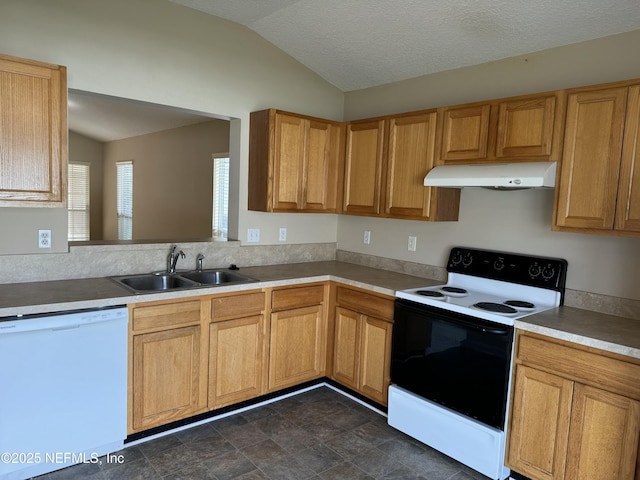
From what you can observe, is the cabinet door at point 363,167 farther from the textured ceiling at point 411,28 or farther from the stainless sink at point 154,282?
the stainless sink at point 154,282

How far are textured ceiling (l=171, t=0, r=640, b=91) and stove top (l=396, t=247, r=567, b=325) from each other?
1.32 meters

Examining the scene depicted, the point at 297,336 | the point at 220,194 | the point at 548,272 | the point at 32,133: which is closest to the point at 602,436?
the point at 548,272

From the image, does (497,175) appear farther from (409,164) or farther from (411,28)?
(411,28)

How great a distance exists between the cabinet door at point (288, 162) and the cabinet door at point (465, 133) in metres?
1.09

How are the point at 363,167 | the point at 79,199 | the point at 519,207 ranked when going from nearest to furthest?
1. the point at 519,207
2. the point at 363,167
3. the point at 79,199

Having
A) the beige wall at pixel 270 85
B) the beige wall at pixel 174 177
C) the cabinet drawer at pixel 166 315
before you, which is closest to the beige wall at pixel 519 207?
the beige wall at pixel 270 85

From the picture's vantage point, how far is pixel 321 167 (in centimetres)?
357

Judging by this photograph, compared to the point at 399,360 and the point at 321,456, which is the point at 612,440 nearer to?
the point at 399,360

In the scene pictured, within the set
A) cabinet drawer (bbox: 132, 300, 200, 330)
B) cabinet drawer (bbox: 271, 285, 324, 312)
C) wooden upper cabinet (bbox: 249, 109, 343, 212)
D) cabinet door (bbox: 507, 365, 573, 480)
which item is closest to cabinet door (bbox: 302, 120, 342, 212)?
wooden upper cabinet (bbox: 249, 109, 343, 212)

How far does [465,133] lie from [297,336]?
181 cm

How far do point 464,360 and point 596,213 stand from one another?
103cm

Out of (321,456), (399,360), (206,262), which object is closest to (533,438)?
(399,360)

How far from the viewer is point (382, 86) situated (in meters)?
3.70

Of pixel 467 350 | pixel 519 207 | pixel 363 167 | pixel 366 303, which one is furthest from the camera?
pixel 363 167
